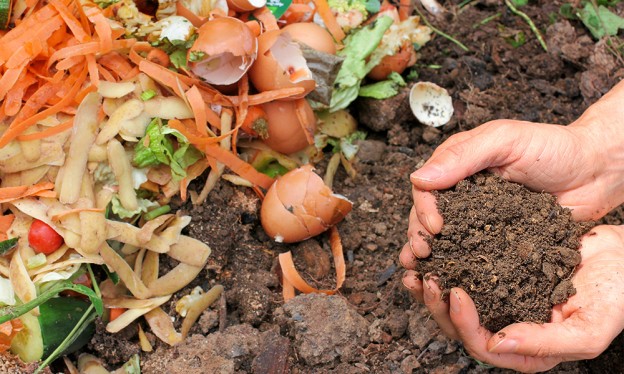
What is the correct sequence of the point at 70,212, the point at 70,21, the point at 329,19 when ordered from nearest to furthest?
1. the point at 70,212
2. the point at 70,21
3. the point at 329,19

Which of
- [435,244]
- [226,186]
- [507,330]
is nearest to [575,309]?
[507,330]

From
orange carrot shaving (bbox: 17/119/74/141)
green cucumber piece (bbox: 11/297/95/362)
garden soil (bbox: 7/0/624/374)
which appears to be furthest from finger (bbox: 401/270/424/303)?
orange carrot shaving (bbox: 17/119/74/141)

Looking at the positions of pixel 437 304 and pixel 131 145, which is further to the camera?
pixel 131 145

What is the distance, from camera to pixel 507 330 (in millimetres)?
1883

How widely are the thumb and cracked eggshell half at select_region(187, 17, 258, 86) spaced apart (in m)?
Result: 0.69

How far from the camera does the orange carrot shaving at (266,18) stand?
2539mm

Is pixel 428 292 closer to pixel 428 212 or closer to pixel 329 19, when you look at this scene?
pixel 428 212

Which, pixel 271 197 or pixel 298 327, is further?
pixel 271 197

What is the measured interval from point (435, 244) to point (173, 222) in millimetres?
887

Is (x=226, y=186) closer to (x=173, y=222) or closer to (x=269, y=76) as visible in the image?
(x=173, y=222)

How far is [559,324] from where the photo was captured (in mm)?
1912

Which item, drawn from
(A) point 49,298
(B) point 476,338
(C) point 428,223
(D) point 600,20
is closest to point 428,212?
(C) point 428,223

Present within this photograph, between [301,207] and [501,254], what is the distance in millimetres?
689

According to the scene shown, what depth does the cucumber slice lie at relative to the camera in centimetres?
228
